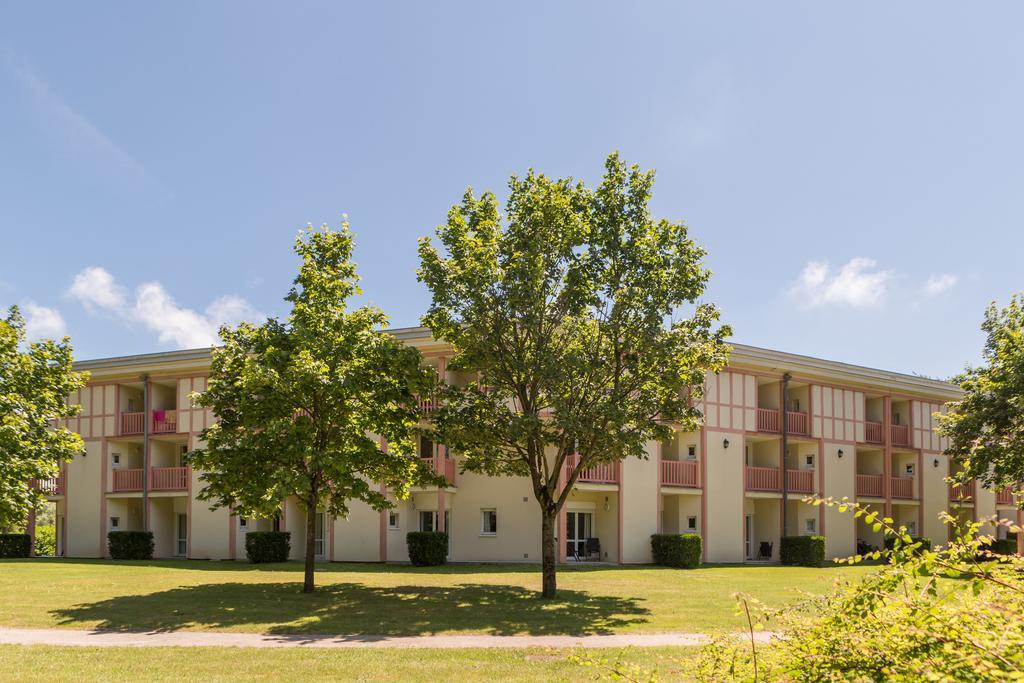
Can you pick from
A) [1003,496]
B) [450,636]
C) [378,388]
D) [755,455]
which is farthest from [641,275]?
[1003,496]

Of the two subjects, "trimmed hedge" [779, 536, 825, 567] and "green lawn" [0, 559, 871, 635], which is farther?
"trimmed hedge" [779, 536, 825, 567]

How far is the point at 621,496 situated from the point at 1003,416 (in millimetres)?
13659

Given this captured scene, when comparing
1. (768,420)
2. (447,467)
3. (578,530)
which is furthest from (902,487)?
(447,467)

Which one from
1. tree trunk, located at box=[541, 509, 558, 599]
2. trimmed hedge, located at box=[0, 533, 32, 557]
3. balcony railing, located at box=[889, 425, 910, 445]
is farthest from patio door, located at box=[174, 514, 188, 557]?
balcony railing, located at box=[889, 425, 910, 445]

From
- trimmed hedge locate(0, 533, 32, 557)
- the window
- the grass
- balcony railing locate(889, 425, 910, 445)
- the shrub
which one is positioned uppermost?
balcony railing locate(889, 425, 910, 445)

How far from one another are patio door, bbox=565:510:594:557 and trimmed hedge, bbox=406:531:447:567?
17.2 ft

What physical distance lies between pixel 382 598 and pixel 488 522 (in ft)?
40.1

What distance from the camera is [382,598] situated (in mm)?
21875

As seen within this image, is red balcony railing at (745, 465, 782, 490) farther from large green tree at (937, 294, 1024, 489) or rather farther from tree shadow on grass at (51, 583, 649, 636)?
A: tree shadow on grass at (51, 583, 649, 636)

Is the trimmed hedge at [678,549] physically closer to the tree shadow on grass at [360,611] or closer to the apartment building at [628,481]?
the apartment building at [628,481]

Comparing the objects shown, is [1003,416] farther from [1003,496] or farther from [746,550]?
[1003,496]

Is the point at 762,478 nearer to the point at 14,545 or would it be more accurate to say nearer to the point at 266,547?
the point at 266,547

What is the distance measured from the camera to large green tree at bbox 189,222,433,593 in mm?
20891

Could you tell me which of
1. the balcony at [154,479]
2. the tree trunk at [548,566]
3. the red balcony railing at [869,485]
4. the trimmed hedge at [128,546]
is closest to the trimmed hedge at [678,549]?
the red balcony railing at [869,485]
